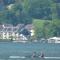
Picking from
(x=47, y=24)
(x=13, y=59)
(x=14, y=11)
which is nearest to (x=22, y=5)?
(x=14, y=11)

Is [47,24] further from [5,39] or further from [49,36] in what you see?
[5,39]

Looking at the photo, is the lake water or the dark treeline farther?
the dark treeline

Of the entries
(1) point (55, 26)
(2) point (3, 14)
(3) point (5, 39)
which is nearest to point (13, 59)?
(3) point (5, 39)

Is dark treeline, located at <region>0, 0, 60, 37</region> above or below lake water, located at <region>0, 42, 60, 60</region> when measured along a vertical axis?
above

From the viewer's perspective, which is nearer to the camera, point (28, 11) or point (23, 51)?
point (23, 51)

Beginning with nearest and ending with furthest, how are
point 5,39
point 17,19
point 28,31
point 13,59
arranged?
point 13,59 → point 5,39 → point 28,31 → point 17,19

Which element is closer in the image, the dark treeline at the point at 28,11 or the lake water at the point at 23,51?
the lake water at the point at 23,51

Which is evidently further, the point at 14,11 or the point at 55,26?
the point at 14,11

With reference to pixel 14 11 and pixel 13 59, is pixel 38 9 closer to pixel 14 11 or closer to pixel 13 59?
pixel 14 11

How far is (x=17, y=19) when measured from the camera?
98.5 m

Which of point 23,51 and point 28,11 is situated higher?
point 28,11

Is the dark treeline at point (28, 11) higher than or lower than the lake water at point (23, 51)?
higher

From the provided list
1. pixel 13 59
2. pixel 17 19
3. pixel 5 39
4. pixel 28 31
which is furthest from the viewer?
pixel 17 19

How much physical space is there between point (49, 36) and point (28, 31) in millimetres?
7835
